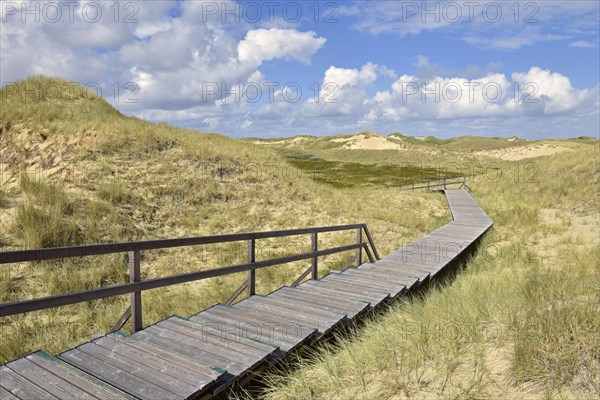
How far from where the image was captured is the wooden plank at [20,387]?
11.5ft

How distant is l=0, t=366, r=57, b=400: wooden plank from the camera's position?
3.51 meters

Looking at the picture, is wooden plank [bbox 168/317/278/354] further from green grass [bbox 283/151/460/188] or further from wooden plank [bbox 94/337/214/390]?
green grass [bbox 283/151/460/188]

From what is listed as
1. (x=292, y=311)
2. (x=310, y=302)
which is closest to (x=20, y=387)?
(x=292, y=311)

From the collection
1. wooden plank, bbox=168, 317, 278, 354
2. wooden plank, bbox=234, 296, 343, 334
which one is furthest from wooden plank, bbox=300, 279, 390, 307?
wooden plank, bbox=168, 317, 278, 354

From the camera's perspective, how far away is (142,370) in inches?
161

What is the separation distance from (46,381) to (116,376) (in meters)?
0.58

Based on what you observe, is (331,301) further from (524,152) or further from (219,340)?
(524,152)

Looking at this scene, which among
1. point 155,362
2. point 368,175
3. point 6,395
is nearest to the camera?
point 6,395

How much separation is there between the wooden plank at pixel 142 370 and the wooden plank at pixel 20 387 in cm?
69

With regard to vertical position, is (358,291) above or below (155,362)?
below

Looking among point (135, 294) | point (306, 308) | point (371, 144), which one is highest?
point (371, 144)

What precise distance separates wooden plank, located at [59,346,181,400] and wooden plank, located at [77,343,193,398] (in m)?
0.03

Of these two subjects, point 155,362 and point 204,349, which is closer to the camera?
point 155,362

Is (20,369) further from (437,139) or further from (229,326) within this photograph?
(437,139)
